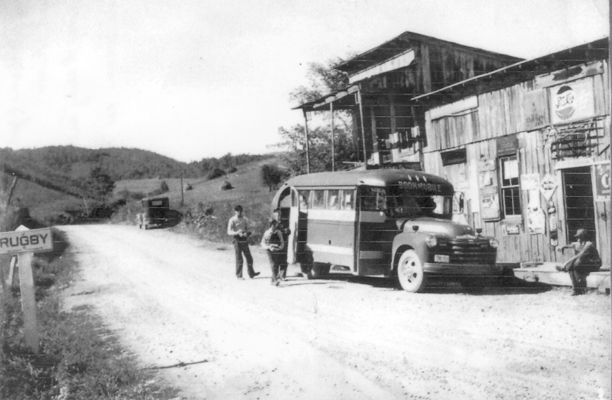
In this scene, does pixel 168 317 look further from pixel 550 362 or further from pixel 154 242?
pixel 154 242

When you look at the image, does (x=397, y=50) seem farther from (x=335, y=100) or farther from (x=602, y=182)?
(x=602, y=182)

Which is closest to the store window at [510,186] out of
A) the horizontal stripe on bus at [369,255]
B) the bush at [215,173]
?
the horizontal stripe on bus at [369,255]

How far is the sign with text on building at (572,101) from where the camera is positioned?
10.0 metres

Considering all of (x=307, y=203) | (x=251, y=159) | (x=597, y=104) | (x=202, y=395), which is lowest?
(x=202, y=395)

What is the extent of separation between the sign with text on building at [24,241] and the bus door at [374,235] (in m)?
5.67

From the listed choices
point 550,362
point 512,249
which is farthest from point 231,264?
point 550,362

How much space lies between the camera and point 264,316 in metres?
7.84

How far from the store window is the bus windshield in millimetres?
2527

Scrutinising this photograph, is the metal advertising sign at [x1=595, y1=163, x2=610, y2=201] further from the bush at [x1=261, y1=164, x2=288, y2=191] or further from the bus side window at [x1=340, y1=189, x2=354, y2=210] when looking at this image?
the bush at [x1=261, y1=164, x2=288, y2=191]

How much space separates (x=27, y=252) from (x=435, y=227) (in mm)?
6725

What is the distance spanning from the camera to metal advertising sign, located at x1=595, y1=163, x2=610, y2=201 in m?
9.53

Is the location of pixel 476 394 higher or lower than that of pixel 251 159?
lower

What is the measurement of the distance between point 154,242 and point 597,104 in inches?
801

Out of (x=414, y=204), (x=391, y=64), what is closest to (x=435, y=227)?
(x=414, y=204)
